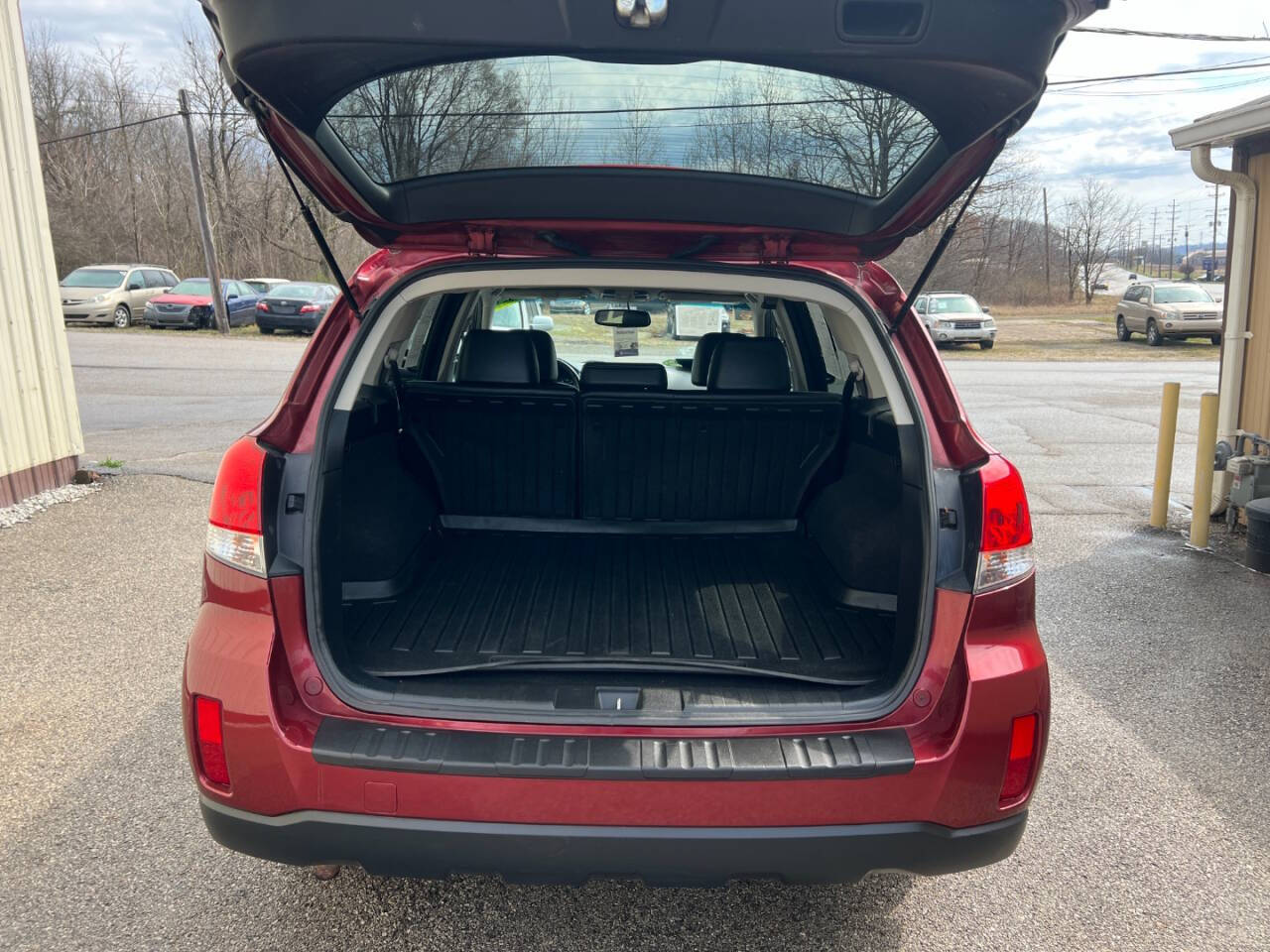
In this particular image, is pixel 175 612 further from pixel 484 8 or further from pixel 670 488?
pixel 484 8

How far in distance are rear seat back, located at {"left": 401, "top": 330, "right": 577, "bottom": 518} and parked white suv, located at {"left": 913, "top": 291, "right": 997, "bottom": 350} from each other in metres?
19.8

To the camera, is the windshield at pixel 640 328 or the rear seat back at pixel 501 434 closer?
the rear seat back at pixel 501 434

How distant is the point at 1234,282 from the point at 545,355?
459 cm

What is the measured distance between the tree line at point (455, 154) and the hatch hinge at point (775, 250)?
187mm

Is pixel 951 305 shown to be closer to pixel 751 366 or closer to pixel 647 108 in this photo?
pixel 751 366

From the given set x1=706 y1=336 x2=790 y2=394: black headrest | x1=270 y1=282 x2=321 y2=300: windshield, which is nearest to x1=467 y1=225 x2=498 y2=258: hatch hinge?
x1=706 y1=336 x2=790 y2=394: black headrest

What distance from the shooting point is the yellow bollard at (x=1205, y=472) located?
17.5 feet

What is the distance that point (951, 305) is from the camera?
72.9ft

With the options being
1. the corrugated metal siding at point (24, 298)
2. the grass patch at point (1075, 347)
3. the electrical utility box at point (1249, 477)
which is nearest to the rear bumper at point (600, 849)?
the electrical utility box at point (1249, 477)

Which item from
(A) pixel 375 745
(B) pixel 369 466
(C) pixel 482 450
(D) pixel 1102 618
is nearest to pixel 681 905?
(A) pixel 375 745

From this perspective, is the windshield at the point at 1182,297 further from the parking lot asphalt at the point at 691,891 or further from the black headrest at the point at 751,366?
the black headrest at the point at 751,366

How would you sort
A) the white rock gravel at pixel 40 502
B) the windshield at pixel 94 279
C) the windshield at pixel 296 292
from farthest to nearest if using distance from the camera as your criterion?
the windshield at pixel 94 279, the windshield at pixel 296 292, the white rock gravel at pixel 40 502

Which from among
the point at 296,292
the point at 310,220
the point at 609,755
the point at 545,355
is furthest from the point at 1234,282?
the point at 296,292

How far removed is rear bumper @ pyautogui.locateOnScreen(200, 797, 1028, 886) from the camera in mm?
1723
